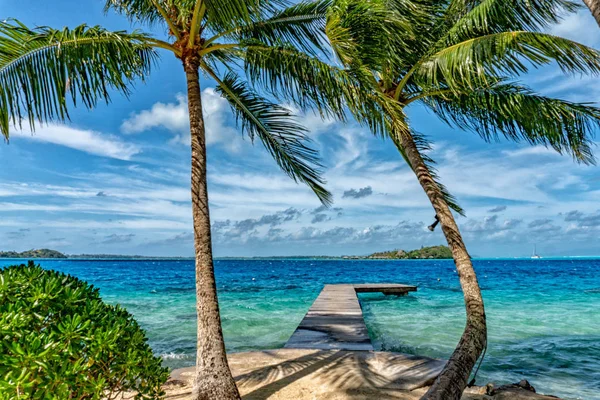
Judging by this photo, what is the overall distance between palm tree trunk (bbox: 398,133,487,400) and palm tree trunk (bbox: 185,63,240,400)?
212 cm

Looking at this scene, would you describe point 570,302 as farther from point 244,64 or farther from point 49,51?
point 49,51

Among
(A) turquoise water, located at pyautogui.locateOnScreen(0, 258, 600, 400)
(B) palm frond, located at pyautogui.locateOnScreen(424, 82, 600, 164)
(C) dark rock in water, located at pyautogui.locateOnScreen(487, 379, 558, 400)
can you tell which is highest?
(B) palm frond, located at pyautogui.locateOnScreen(424, 82, 600, 164)

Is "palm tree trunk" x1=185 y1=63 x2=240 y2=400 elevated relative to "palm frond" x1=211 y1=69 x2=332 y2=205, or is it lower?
lower

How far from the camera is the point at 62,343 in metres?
2.02

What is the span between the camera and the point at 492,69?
4340mm

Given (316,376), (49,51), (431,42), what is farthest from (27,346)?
(431,42)

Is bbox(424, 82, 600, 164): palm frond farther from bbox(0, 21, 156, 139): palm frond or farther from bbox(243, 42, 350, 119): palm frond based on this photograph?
bbox(0, 21, 156, 139): palm frond

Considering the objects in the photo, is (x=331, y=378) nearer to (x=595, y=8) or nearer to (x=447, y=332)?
(x=595, y=8)

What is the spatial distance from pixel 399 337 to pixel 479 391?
607 cm

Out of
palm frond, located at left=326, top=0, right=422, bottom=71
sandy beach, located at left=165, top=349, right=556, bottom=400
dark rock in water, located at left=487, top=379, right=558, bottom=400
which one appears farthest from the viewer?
dark rock in water, located at left=487, top=379, right=558, bottom=400

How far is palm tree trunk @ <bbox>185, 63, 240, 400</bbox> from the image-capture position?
13.1 feet

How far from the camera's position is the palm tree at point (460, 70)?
3895 mm

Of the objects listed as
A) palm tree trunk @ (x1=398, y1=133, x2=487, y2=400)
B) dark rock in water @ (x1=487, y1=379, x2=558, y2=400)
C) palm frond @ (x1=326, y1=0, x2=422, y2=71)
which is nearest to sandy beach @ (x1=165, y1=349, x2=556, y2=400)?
dark rock in water @ (x1=487, y1=379, x2=558, y2=400)

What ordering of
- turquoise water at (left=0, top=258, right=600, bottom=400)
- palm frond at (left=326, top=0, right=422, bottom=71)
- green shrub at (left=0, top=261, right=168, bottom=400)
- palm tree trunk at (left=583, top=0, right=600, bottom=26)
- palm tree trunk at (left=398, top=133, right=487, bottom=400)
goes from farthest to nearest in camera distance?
1. turquoise water at (left=0, top=258, right=600, bottom=400)
2. palm frond at (left=326, top=0, right=422, bottom=71)
3. palm tree trunk at (left=583, top=0, right=600, bottom=26)
4. palm tree trunk at (left=398, top=133, right=487, bottom=400)
5. green shrub at (left=0, top=261, right=168, bottom=400)
